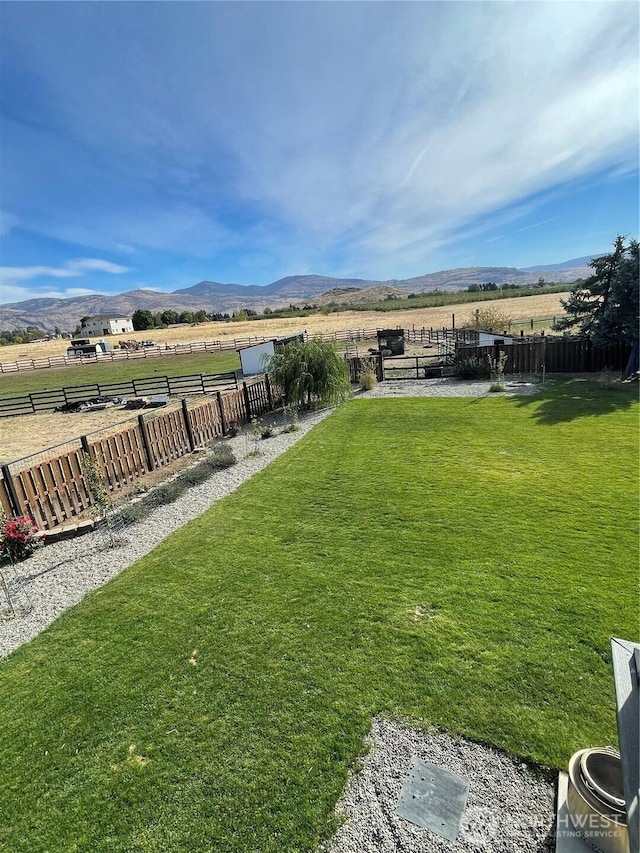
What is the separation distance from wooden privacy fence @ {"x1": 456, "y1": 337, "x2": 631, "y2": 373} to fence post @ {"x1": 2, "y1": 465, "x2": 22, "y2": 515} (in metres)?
17.7

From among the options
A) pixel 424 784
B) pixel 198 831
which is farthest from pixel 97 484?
pixel 424 784

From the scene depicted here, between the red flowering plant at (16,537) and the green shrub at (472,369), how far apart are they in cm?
1697

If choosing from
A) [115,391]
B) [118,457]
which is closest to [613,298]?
[118,457]

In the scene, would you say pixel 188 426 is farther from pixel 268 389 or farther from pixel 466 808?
pixel 466 808

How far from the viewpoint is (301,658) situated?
4078 millimetres

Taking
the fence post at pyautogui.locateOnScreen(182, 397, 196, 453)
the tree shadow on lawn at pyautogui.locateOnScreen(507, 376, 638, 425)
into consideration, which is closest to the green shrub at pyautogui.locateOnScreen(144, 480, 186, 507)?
the fence post at pyautogui.locateOnScreen(182, 397, 196, 453)

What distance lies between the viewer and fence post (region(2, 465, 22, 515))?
6.85 m

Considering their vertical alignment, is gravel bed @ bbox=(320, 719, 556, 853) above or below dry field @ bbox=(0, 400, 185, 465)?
below

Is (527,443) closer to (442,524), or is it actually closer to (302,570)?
(442,524)

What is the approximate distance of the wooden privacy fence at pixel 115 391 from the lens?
23.0m

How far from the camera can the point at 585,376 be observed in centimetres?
1680

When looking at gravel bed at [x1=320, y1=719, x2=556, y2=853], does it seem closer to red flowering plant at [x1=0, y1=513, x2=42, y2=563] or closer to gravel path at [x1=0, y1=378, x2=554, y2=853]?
gravel path at [x1=0, y1=378, x2=554, y2=853]

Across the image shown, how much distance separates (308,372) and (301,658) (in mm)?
11443

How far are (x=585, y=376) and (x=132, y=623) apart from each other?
18.4 metres
